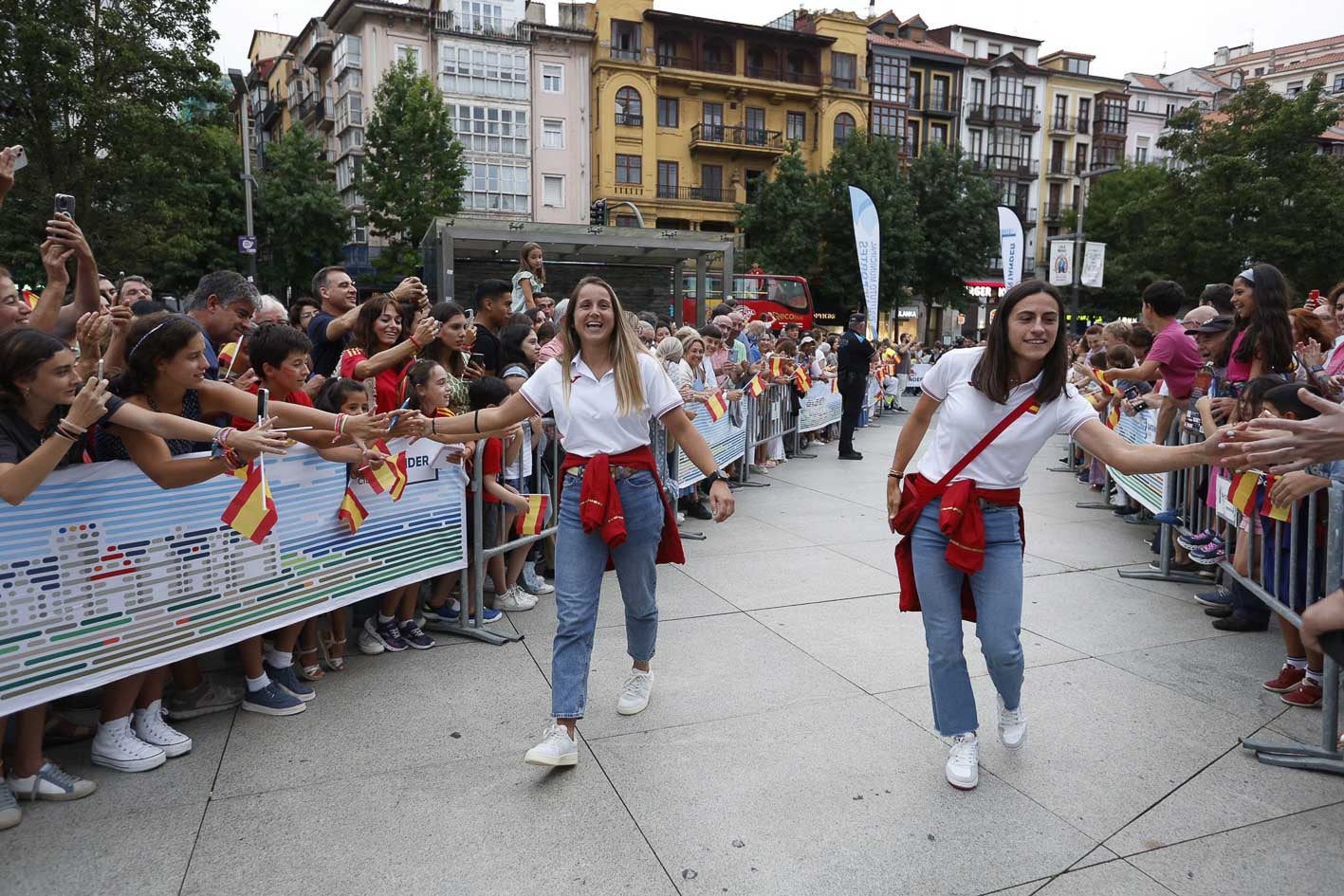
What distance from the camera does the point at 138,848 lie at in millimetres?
2984

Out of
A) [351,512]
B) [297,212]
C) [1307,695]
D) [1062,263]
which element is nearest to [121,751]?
[351,512]

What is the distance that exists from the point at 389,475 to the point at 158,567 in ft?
3.99

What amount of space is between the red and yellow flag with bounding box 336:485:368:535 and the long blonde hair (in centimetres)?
140

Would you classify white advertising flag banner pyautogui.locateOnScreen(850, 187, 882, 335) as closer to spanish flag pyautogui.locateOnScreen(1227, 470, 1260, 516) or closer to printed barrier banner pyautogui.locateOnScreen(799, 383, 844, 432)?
printed barrier banner pyautogui.locateOnScreen(799, 383, 844, 432)

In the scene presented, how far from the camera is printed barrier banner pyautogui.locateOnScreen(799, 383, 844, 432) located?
1376cm

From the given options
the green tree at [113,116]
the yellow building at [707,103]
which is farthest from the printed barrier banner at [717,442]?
the yellow building at [707,103]

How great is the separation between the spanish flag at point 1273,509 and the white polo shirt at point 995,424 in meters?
1.03

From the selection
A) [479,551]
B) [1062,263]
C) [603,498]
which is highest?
[1062,263]

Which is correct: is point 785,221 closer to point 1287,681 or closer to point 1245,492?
point 1245,492

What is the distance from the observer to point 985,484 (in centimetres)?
342

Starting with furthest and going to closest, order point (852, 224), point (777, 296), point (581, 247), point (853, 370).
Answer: point (852, 224) < point (777, 296) < point (581, 247) < point (853, 370)

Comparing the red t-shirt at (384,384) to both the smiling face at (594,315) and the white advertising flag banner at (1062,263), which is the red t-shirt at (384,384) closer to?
the smiling face at (594,315)

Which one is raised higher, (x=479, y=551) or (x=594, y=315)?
(x=594, y=315)

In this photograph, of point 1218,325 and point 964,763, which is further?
point 1218,325
